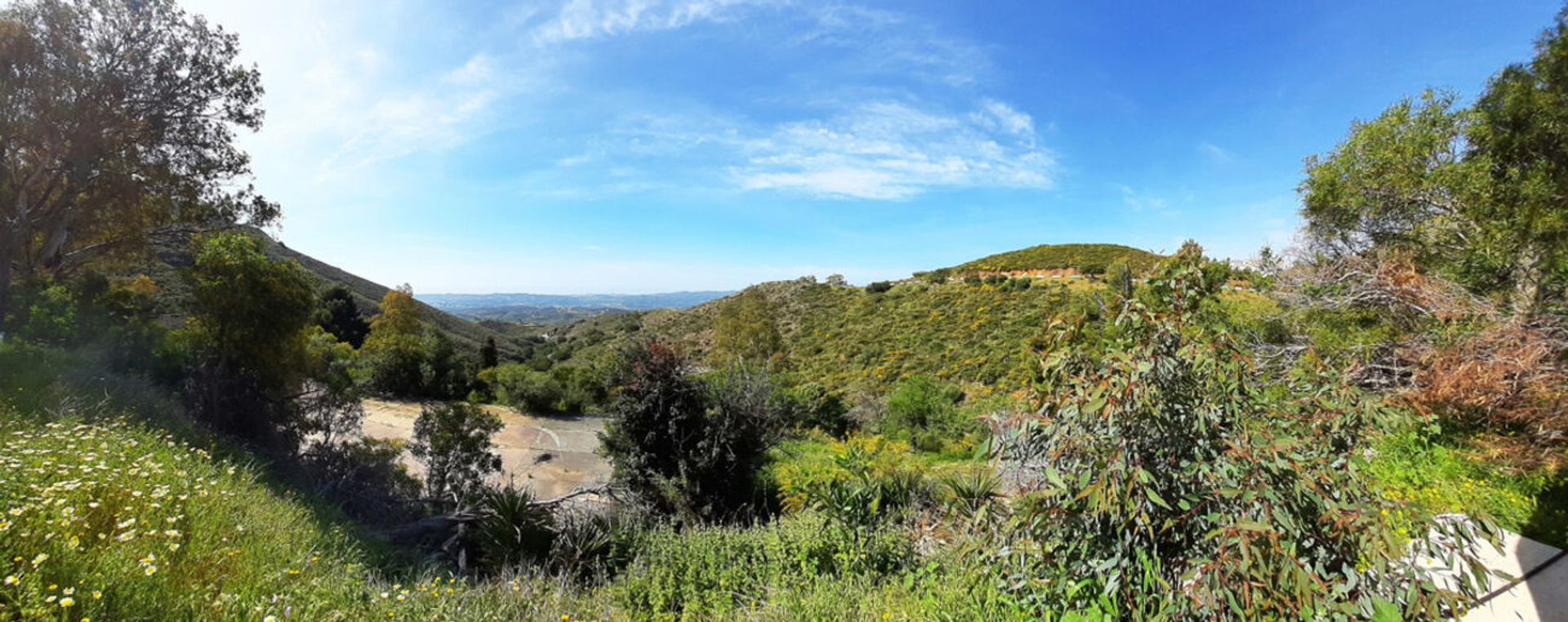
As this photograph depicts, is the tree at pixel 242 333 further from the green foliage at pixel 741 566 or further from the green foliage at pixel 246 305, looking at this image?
the green foliage at pixel 741 566

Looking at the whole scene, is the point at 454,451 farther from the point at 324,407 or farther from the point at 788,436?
the point at 788,436

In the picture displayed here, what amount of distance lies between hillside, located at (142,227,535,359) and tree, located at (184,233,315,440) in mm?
617

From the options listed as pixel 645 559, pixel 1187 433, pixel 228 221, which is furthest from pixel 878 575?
pixel 228 221

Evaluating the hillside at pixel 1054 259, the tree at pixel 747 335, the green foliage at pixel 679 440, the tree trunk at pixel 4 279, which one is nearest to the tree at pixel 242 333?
the tree trunk at pixel 4 279

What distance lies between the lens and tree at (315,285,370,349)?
23562 mm

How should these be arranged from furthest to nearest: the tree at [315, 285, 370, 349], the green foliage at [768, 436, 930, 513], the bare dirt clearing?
the tree at [315, 285, 370, 349] → the bare dirt clearing → the green foliage at [768, 436, 930, 513]

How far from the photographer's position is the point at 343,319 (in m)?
25.1

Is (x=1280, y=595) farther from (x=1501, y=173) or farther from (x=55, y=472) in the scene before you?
(x=1501, y=173)

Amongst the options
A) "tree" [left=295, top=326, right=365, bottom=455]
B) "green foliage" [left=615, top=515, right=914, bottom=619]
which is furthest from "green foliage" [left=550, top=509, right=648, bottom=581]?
"tree" [left=295, top=326, right=365, bottom=455]

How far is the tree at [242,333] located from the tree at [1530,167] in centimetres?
1601

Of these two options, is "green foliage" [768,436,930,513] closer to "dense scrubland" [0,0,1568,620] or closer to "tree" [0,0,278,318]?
"dense scrubland" [0,0,1568,620]

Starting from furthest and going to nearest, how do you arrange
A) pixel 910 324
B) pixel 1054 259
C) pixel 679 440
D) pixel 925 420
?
1. pixel 1054 259
2. pixel 910 324
3. pixel 925 420
4. pixel 679 440

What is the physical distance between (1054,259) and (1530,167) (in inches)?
1530

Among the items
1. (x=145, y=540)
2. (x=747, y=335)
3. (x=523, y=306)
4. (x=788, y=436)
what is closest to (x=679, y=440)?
(x=788, y=436)
